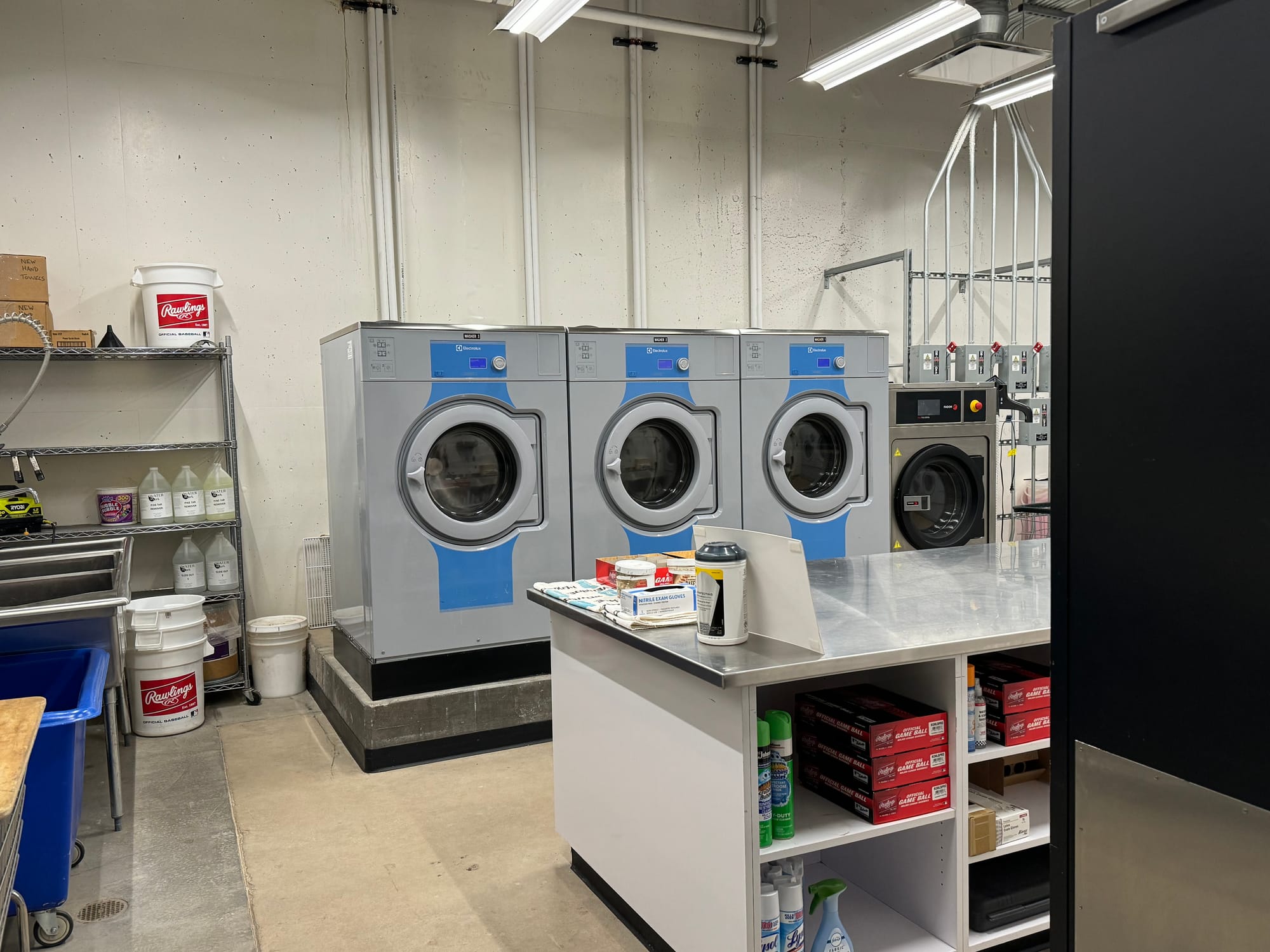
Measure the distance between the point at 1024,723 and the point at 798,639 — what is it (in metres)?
0.71

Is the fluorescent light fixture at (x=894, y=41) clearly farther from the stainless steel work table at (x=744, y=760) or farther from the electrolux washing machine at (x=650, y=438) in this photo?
the stainless steel work table at (x=744, y=760)

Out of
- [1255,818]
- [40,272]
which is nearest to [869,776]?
[1255,818]

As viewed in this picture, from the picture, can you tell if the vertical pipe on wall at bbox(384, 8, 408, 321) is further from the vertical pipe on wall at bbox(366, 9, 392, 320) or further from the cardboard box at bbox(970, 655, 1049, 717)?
the cardboard box at bbox(970, 655, 1049, 717)

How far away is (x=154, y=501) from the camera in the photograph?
423cm

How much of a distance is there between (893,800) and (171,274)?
3.77 metres

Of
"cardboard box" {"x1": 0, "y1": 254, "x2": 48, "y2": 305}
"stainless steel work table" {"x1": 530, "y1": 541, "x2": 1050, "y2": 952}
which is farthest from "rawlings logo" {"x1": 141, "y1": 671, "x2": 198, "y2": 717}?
"stainless steel work table" {"x1": 530, "y1": 541, "x2": 1050, "y2": 952}

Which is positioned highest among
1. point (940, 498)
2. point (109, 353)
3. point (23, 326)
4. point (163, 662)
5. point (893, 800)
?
point (23, 326)

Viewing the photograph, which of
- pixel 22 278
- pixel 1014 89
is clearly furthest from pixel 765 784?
pixel 1014 89

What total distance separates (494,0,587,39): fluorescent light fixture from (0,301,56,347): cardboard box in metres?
2.28

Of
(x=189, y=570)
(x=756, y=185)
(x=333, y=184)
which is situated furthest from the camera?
(x=756, y=185)

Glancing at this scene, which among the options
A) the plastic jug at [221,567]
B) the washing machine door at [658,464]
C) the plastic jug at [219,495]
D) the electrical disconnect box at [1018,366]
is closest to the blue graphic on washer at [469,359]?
the washing machine door at [658,464]

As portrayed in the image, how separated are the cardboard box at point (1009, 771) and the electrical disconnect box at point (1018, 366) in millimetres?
3351

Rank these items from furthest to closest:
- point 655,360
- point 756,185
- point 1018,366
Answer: point 756,185
point 1018,366
point 655,360

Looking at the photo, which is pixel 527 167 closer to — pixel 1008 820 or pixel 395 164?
pixel 395 164
